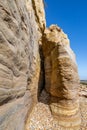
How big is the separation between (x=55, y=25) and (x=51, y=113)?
6.50 m

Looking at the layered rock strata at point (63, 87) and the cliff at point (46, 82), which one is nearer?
the cliff at point (46, 82)

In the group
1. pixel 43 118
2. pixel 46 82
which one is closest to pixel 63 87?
pixel 46 82

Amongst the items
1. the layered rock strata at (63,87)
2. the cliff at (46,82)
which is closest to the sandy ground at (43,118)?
the cliff at (46,82)

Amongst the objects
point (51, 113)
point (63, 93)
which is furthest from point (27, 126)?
point (63, 93)

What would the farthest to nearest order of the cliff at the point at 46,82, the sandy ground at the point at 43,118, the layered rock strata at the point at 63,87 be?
the layered rock strata at the point at 63,87
the sandy ground at the point at 43,118
the cliff at the point at 46,82

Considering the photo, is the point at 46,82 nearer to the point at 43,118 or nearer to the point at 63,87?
the point at 63,87

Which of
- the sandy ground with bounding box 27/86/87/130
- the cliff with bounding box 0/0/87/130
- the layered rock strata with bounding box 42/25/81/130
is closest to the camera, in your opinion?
the cliff with bounding box 0/0/87/130

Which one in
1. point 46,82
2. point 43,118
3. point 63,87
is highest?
point 46,82

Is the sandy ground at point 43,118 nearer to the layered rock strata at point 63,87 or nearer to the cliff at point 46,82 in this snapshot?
the cliff at point 46,82

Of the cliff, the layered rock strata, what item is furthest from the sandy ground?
the layered rock strata

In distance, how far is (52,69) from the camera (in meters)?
9.98

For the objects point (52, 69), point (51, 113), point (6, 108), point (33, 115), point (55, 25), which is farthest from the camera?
point (55, 25)

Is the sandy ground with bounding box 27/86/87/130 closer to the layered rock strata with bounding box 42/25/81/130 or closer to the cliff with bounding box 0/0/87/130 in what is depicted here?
the cliff with bounding box 0/0/87/130

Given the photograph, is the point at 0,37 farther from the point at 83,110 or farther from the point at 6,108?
the point at 83,110
